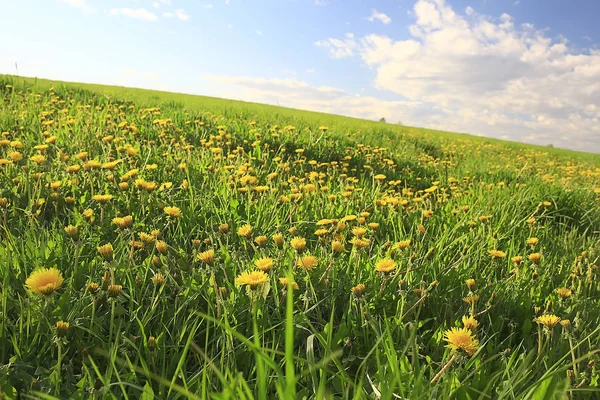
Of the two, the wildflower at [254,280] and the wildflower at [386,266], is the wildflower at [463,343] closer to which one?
the wildflower at [386,266]

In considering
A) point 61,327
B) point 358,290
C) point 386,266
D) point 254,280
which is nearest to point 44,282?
point 61,327

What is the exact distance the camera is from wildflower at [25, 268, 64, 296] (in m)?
1.34

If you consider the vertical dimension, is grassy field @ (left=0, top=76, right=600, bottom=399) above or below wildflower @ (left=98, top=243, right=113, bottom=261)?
below

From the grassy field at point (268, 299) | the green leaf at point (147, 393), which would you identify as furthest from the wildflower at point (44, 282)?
the green leaf at point (147, 393)

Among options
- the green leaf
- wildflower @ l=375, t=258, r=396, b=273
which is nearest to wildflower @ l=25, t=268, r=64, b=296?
the green leaf

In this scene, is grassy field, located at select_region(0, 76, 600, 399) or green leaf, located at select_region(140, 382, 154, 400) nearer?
green leaf, located at select_region(140, 382, 154, 400)

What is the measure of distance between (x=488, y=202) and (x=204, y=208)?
98.4 inches

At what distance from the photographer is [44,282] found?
137 centimetres

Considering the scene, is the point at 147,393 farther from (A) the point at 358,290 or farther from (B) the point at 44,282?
(A) the point at 358,290

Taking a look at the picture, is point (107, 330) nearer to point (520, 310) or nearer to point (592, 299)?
point (520, 310)

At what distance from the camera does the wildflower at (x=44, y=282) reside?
1.34 meters

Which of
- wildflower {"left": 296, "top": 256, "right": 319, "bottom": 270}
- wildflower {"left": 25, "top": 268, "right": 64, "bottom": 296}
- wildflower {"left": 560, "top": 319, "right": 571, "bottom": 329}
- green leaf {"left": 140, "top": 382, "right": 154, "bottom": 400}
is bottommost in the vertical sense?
green leaf {"left": 140, "top": 382, "right": 154, "bottom": 400}

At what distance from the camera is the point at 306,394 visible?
1302mm

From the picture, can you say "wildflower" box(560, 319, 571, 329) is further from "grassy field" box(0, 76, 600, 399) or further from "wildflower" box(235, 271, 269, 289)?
"wildflower" box(235, 271, 269, 289)
